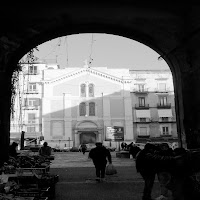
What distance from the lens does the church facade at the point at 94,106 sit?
4222cm

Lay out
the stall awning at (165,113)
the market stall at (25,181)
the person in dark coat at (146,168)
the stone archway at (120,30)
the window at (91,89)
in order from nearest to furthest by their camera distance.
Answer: the market stall at (25,181), the person in dark coat at (146,168), the stone archway at (120,30), the stall awning at (165,113), the window at (91,89)

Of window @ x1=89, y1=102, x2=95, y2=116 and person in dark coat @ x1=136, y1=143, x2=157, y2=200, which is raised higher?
window @ x1=89, y1=102, x2=95, y2=116

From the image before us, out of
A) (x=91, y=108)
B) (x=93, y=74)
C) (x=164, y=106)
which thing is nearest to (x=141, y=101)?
(x=164, y=106)

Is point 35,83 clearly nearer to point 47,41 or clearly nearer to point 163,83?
point 163,83

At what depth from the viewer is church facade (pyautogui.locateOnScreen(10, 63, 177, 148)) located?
42219 millimetres

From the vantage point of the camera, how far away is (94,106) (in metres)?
44.2

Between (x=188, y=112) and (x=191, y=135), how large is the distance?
64 cm

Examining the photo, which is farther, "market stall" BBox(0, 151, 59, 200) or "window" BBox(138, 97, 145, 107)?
"window" BBox(138, 97, 145, 107)

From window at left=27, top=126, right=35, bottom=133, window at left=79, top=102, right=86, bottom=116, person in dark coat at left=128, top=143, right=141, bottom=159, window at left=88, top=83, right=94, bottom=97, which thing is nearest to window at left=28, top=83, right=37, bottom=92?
window at left=27, top=126, right=35, bottom=133

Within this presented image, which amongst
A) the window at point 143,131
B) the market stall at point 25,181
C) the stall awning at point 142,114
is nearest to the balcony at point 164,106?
the stall awning at point 142,114

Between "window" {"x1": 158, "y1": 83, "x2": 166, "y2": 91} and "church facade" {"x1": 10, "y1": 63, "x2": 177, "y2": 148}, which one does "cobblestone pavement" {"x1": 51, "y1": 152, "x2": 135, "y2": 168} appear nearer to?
"church facade" {"x1": 10, "y1": 63, "x2": 177, "y2": 148}

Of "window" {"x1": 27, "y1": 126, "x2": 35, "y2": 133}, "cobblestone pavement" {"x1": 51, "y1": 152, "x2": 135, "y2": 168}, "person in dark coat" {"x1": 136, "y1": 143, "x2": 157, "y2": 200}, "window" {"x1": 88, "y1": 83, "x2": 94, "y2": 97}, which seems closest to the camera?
"person in dark coat" {"x1": 136, "y1": 143, "x2": 157, "y2": 200}

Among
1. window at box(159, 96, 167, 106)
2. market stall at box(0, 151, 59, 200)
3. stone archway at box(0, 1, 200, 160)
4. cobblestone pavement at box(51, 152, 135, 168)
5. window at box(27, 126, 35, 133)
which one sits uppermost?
window at box(159, 96, 167, 106)

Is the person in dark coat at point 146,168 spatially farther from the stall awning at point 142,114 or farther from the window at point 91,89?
the window at point 91,89
